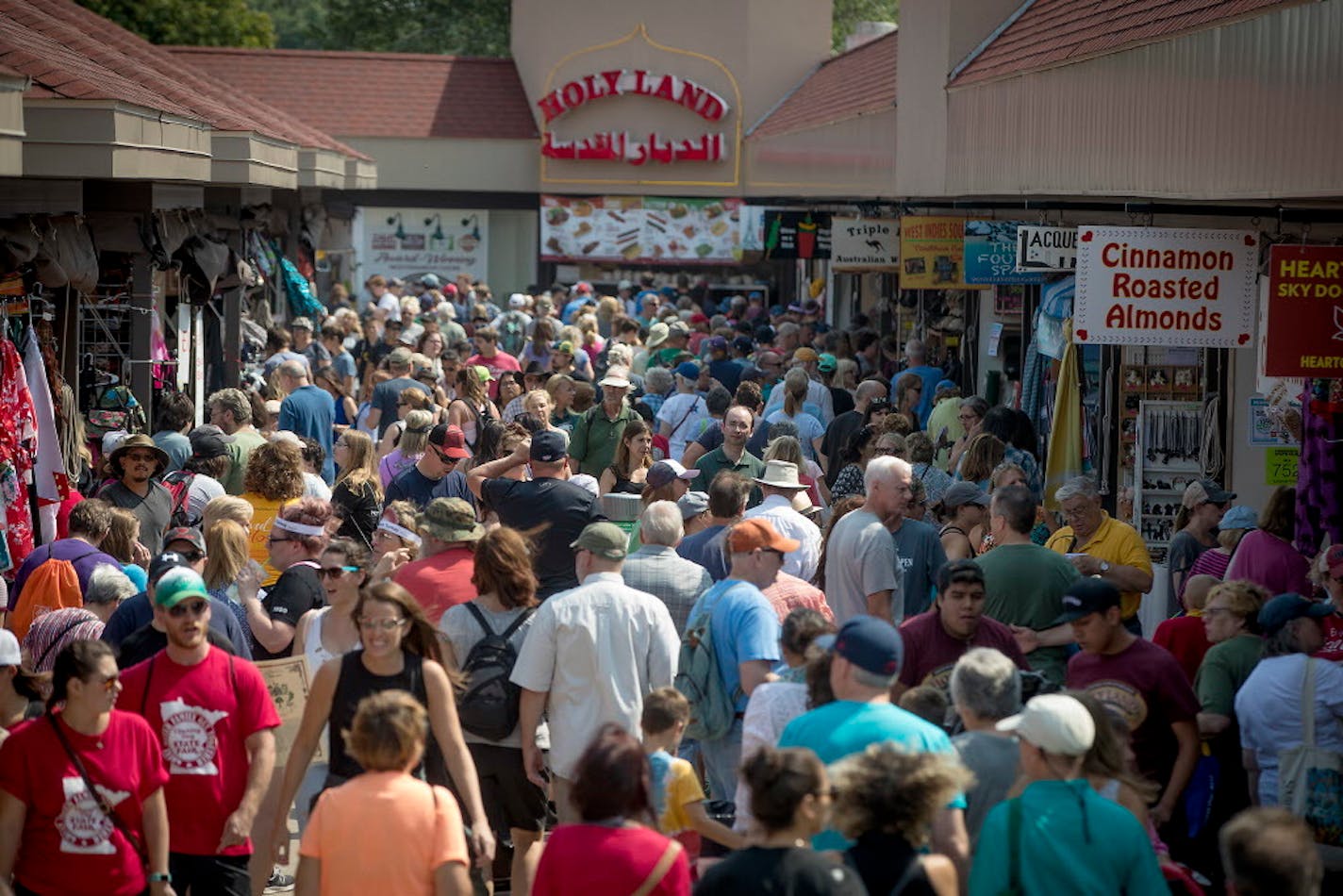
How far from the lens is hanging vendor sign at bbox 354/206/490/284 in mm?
36250

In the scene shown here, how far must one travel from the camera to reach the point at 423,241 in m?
36.3

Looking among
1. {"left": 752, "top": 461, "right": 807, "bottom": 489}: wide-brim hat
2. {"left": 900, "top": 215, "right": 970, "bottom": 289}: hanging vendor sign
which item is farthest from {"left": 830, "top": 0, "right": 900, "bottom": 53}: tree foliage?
{"left": 752, "top": 461, "right": 807, "bottom": 489}: wide-brim hat

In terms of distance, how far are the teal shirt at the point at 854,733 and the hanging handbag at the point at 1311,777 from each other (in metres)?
2.04

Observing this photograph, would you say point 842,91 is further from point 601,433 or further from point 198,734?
point 198,734

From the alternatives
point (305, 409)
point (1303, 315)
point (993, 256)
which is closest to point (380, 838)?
point (1303, 315)

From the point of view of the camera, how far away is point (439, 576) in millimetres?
7930

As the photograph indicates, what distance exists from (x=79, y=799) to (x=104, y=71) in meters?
8.52

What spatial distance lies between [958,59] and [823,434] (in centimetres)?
374

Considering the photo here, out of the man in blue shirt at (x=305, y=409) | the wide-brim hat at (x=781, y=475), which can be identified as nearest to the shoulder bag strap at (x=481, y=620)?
the wide-brim hat at (x=781, y=475)

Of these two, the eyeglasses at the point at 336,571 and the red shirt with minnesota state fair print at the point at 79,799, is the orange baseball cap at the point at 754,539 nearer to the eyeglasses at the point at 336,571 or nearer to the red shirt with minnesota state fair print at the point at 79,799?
the eyeglasses at the point at 336,571

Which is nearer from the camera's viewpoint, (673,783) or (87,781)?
(87,781)

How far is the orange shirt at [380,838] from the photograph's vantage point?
5426mm

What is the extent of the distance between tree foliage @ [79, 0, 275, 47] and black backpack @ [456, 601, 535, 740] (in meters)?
41.6

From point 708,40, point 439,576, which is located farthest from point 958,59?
point 708,40
